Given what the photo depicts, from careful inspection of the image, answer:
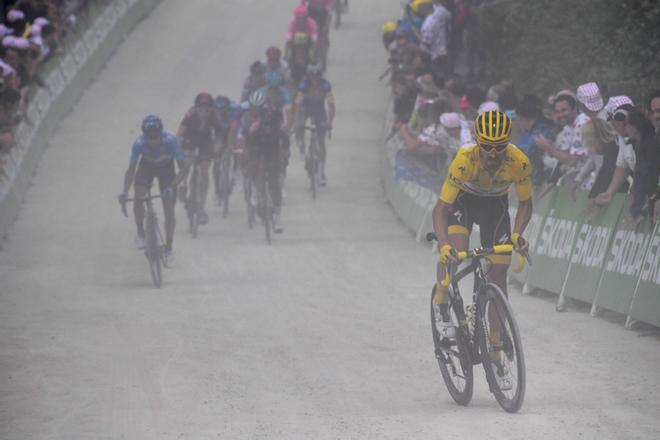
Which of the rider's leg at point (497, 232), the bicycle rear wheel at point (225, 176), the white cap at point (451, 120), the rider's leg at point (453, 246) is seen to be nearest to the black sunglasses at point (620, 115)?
the rider's leg at point (497, 232)

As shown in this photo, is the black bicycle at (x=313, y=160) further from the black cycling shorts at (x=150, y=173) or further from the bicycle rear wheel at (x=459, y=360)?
the bicycle rear wheel at (x=459, y=360)

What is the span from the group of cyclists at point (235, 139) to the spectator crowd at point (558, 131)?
5.59ft

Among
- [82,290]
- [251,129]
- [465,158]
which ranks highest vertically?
[465,158]

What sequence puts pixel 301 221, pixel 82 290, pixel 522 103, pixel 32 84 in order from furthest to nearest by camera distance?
pixel 32 84, pixel 301 221, pixel 82 290, pixel 522 103

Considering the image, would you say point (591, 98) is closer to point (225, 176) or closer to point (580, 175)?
point (580, 175)

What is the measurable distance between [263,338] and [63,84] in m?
18.8

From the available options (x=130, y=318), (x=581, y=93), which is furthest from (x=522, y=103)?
(x=130, y=318)

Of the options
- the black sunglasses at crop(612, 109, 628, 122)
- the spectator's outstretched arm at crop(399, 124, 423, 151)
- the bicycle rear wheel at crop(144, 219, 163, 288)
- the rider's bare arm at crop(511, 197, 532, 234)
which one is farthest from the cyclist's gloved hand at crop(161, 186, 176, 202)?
the rider's bare arm at crop(511, 197, 532, 234)

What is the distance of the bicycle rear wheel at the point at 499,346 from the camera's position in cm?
943

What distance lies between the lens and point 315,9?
3256 centimetres

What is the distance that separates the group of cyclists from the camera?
17047 millimetres

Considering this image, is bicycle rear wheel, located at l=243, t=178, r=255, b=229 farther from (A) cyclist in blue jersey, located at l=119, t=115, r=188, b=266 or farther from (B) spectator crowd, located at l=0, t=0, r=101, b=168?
(A) cyclist in blue jersey, located at l=119, t=115, r=188, b=266

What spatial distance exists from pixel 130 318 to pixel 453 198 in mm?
5522

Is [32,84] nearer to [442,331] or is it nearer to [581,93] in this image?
[581,93]
